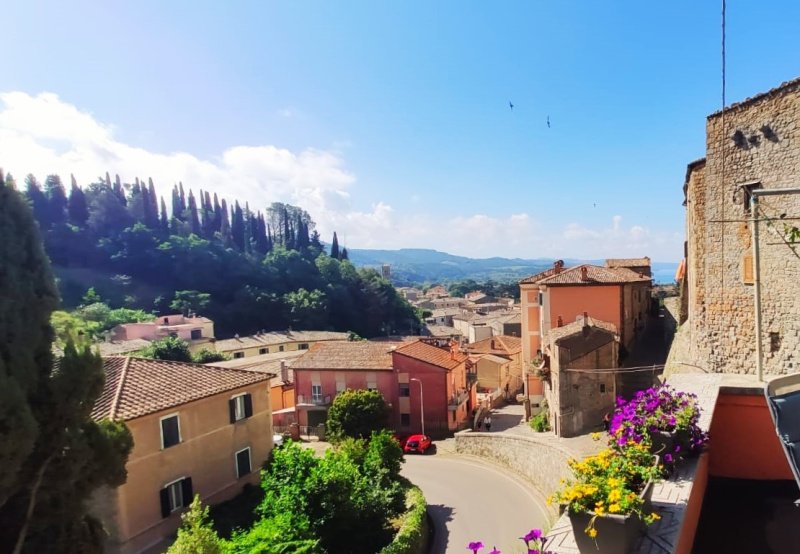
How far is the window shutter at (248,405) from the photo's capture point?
16734 mm

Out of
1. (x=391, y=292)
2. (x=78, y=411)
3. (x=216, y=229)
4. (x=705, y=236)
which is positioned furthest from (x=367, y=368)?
(x=216, y=229)

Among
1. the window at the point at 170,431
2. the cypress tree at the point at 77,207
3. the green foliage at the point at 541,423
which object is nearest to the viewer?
the window at the point at 170,431

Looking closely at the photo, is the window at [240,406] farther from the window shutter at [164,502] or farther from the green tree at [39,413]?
the green tree at [39,413]

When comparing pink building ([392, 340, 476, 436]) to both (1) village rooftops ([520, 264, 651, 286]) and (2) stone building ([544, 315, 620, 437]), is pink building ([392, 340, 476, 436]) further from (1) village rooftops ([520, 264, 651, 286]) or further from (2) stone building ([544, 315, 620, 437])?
(2) stone building ([544, 315, 620, 437])

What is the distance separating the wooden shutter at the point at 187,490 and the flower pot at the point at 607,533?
1455 centimetres

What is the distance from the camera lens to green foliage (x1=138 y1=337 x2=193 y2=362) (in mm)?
45875

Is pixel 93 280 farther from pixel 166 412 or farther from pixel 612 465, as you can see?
pixel 612 465

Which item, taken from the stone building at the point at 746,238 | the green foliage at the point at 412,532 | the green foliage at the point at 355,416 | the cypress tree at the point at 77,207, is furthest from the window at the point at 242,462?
the cypress tree at the point at 77,207

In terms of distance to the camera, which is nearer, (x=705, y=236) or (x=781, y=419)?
(x=781, y=419)

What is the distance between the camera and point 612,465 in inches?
139

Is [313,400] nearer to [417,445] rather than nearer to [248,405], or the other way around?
[417,445]

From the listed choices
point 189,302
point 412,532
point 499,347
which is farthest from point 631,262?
point 189,302

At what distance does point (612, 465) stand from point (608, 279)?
2356 cm

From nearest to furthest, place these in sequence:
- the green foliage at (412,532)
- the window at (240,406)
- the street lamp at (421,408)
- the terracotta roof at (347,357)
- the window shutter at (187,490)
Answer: the green foliage at (412,532), the window shutter at (187,490), the window at (240,406), the street lamp at (421,408), the terracotta roof at (347,357)
